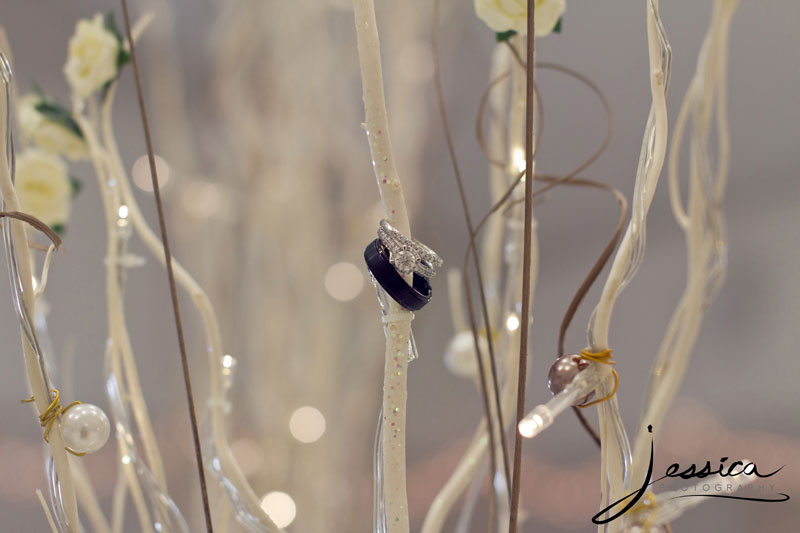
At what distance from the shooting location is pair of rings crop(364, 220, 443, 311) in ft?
0.66

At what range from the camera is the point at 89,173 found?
957mm

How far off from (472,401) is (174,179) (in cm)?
50

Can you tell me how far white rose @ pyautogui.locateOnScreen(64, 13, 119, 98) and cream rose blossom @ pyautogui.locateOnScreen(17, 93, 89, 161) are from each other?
0.04m

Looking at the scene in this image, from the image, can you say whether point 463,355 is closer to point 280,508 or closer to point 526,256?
point 526,256

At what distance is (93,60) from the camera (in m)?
0.34

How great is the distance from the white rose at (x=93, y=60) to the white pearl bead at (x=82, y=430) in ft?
0.62

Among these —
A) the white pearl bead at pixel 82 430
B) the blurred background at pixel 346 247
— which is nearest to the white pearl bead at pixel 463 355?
the white pearl bead at pixel 82 430

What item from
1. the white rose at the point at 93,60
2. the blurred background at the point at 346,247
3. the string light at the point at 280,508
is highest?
the white rose at the point at 93,60

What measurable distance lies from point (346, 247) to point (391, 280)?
575 millimetres

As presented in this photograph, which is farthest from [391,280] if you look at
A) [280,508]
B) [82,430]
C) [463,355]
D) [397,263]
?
[280,508]

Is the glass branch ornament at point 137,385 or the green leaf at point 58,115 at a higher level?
the green leaf at point 58,115

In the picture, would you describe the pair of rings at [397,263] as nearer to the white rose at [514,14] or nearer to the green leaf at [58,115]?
the white rose at [514,14]

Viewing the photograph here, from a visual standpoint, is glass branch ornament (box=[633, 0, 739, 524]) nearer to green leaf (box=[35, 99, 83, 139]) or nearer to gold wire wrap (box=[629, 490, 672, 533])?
gold wire wrap (box=[629, 490, 672, 533])

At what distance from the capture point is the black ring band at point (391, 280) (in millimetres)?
203
